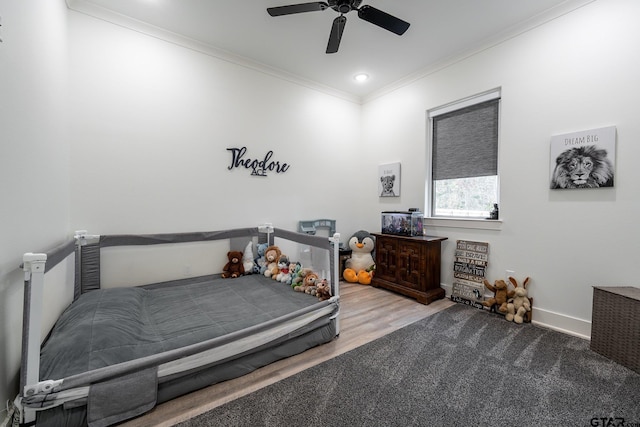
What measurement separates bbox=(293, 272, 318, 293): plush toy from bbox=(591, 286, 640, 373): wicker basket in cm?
209

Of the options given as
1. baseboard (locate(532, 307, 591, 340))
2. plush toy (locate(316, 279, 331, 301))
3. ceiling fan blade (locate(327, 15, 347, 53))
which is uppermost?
ceiling fan blade (locate(327, 15, 347, 53))

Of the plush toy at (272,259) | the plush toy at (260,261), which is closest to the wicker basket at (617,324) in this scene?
the plush toy at (272,259)

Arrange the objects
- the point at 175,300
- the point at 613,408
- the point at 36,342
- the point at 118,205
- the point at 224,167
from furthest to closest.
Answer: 1. the point at 224,167
2. the point at 118,205
3. the point at 175,300
4. the point at 613,408
5. the point at 36,342

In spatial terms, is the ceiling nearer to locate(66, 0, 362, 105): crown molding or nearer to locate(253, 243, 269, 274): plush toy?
locate(66, 0, 362, 105): crown molding

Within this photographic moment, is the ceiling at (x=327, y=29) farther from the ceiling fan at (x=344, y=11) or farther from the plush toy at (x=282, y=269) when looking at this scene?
the plush toy at (x=282, y=269)

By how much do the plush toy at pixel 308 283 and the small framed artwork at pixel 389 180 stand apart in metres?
1.81

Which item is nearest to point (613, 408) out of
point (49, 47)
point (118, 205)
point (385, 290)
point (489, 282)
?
point (489, 282)

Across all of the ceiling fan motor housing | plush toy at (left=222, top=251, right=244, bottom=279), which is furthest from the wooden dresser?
the ceiling fan motor housing

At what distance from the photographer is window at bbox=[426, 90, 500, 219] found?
2.73 m

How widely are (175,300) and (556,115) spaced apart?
11.8ft

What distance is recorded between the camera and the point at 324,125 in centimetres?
370

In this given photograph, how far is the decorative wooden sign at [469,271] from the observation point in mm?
2688

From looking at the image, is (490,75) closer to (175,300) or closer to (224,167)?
(224,167)

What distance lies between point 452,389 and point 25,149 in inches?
106
